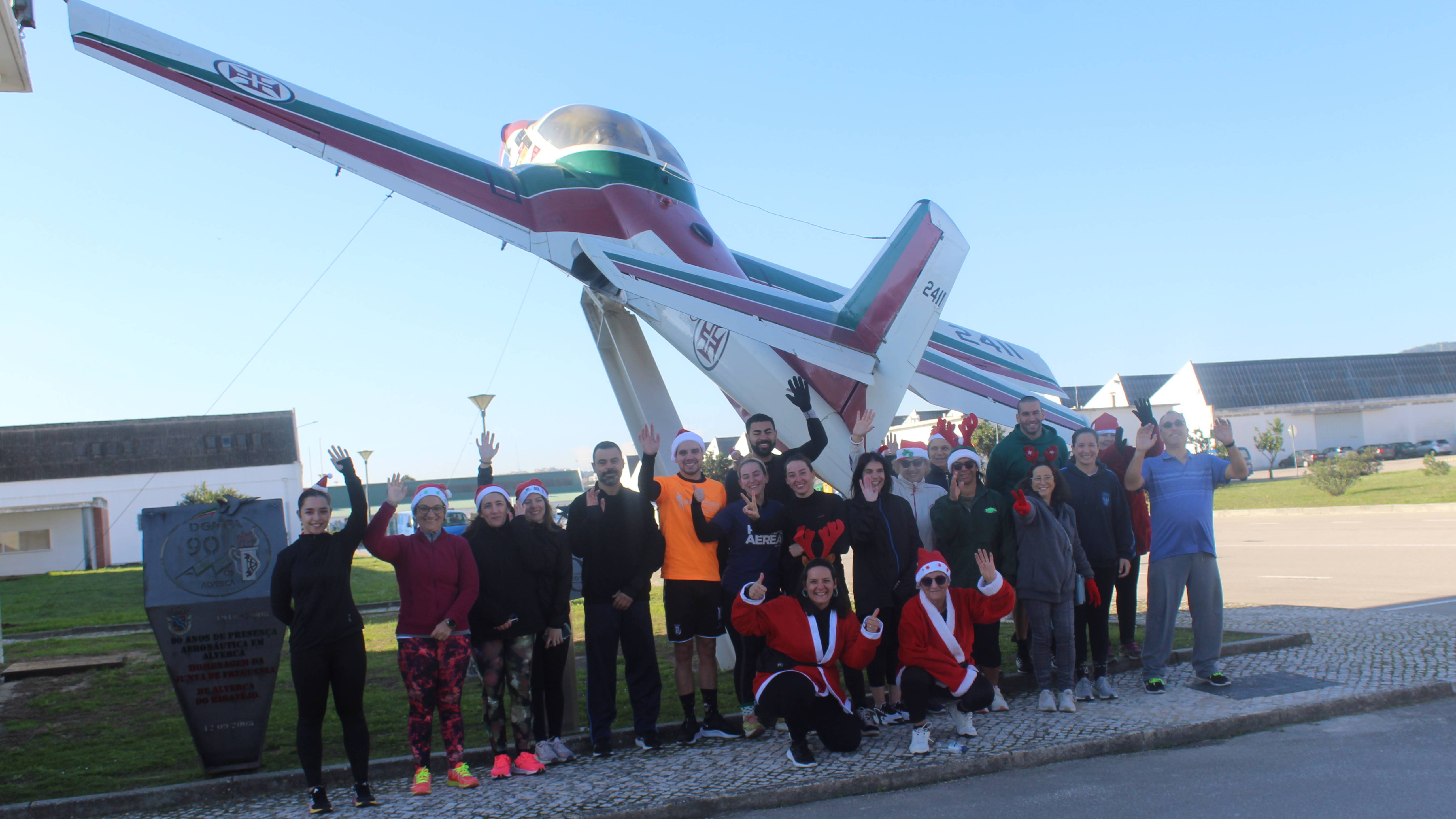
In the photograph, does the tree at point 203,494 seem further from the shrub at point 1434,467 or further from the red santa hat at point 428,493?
the shrub at point 1434,467

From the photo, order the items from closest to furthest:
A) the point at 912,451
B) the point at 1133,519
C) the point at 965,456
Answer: the point at 965,456, the point at 912,451, the point at 1133,519

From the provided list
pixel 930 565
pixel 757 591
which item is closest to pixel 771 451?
pixel 757 591

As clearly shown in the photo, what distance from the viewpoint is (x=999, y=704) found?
5934 mm

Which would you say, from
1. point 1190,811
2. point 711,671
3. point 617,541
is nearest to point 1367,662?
point 1190,811

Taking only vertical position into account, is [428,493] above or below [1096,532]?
above

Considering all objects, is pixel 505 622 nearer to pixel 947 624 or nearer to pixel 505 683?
pixel 505 683

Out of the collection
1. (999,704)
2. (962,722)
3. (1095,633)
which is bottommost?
(999,704)

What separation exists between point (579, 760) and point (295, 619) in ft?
6.34

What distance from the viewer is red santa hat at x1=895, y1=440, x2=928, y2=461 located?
21.9 ft

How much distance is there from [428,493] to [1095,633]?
186 inches

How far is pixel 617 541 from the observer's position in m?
5.78

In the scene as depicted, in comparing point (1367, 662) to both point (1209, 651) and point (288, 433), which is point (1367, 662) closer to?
point (1209, 651)

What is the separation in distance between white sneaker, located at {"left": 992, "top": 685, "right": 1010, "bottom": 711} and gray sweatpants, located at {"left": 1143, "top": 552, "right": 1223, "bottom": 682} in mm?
1185

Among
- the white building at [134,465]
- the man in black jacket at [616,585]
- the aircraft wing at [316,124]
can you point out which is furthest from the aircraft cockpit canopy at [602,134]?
the white building at [134,465]
